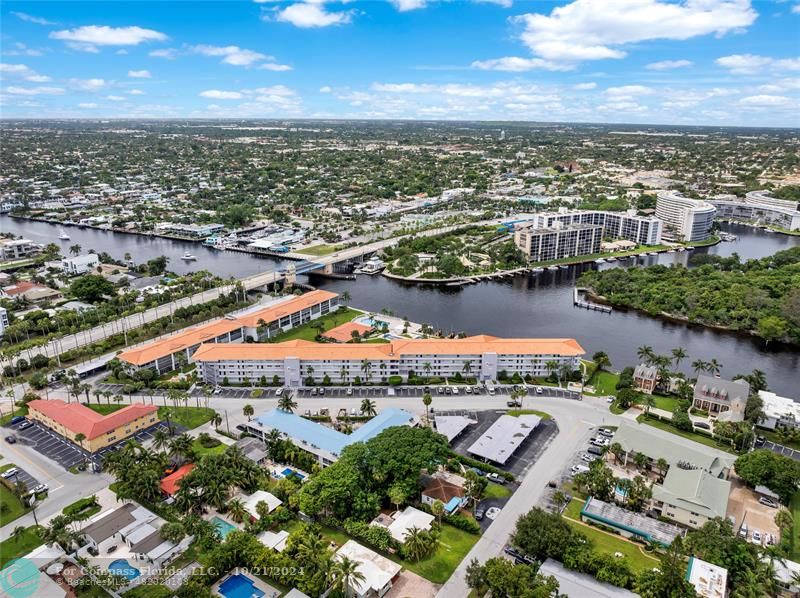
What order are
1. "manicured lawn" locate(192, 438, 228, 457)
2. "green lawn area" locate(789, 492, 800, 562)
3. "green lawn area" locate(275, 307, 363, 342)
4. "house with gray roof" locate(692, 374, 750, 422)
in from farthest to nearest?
"green lawn area" locate(275, 307, 363, 342), "house with gray roof" locate(692, 374, 750, 422), "manicured lawn" locate(192, 438, 228, 457), "green lawn area" locate(789, 492, 800, 562)

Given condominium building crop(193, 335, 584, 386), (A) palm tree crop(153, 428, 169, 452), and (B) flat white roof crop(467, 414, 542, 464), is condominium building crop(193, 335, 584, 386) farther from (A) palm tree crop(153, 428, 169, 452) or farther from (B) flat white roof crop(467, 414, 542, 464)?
(A) palm tree crop(153, 428, 169, 452)

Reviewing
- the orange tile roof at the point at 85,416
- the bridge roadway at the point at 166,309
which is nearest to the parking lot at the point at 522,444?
the orange tile roof at the point at 85,416

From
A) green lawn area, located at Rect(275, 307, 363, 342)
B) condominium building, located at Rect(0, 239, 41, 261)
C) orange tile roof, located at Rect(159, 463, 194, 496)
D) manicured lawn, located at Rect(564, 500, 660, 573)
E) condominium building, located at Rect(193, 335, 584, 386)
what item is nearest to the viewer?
manicured lawn, located at Rect(564, 500, 660, 573)

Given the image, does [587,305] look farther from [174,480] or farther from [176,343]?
[174,480]

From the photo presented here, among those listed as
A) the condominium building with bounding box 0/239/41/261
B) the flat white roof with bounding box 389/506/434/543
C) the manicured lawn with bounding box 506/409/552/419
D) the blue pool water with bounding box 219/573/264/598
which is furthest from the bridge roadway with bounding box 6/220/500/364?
the condominium building with bounding box 0/239/41/261

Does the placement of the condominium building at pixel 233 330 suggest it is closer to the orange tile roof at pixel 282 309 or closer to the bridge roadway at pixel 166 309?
the orange tile roof at pixel 282 309
